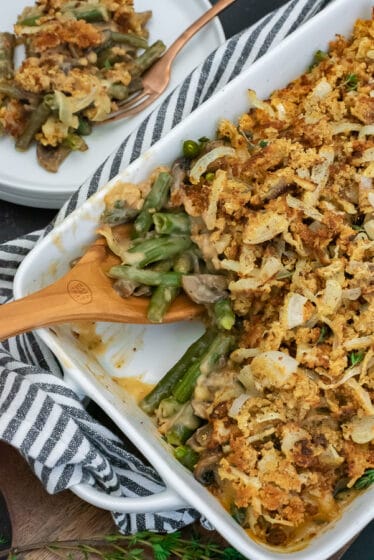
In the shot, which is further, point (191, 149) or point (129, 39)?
point (129, 39)

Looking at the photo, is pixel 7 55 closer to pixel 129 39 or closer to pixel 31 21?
pixel 31 21

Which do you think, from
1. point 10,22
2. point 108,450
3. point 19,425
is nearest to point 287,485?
point 108,450

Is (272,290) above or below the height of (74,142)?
below

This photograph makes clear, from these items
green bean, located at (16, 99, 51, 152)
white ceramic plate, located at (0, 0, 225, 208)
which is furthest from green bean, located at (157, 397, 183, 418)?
green bean, located at (16, 99, 51, 152)

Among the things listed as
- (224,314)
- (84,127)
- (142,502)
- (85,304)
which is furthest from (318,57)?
(142,502)

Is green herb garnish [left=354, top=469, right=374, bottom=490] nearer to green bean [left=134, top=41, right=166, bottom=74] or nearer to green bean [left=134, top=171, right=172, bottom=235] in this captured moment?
green bean [left=134, top=171, right=172, bottom=235]

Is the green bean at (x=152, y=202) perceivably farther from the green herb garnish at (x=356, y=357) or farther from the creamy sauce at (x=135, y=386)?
the green herb garnish at (x=356, y=357)
